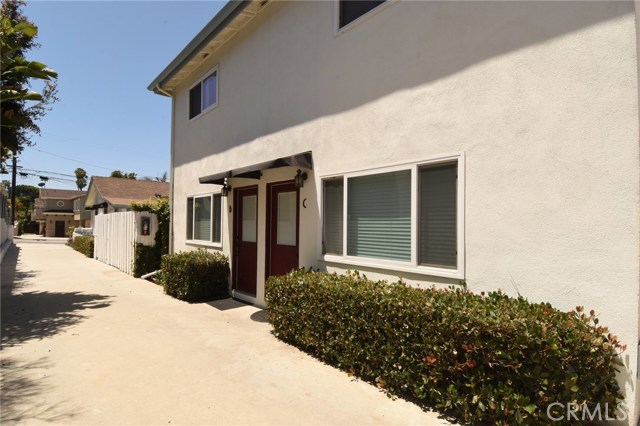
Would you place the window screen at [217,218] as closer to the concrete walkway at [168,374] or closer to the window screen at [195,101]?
the concrete walkway at [168,374]

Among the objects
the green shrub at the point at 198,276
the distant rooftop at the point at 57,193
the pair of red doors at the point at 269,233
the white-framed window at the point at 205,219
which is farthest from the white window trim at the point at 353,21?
the distant rooftop at the point at 57,193

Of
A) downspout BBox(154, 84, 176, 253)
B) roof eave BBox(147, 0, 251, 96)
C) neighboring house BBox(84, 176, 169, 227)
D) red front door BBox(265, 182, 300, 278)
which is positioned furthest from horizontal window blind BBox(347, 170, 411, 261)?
neighboring house BBox(84, 176, 169, 227)

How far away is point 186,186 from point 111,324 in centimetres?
514

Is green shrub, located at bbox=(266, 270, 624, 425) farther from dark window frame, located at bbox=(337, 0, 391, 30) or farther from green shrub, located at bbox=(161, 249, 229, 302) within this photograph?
green shrub, located at bbox=(161, 249, 229, 302)

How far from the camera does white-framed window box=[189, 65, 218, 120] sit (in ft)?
30.9

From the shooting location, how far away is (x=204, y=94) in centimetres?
998

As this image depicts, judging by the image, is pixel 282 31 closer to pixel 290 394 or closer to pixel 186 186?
pixel 186 186

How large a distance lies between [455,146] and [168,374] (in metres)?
4.33

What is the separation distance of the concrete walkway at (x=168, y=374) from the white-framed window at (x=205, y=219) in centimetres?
240

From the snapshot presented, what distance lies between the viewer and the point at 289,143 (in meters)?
6.63

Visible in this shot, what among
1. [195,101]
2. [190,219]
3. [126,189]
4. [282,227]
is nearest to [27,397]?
[282,227]

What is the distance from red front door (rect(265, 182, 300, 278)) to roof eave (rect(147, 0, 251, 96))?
3732 mm

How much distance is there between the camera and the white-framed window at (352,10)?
5219mm

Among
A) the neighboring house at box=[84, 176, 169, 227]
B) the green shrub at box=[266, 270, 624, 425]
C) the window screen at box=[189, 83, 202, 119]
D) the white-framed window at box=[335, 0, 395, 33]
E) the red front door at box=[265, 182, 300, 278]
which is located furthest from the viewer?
the neighboring house at box=[84, 176, 169, 227]
